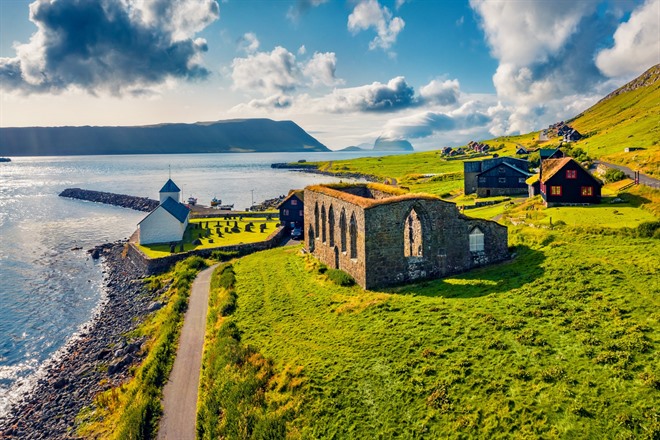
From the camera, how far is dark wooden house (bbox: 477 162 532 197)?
7050cm

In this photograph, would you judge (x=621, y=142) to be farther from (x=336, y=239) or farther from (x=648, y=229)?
(x=336, y=239)

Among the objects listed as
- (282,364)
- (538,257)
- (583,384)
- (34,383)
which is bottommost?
(34,383)

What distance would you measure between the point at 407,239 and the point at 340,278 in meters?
7.60

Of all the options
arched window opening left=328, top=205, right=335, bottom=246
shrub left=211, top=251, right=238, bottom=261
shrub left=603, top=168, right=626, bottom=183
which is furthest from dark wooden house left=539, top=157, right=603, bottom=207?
shrub left=211, top=251, right=238, bottom=261

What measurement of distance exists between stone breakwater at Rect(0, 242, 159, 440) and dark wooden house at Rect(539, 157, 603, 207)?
42.2m

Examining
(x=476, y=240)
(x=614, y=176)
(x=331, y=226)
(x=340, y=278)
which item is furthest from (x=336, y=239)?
(x=614, y=176)

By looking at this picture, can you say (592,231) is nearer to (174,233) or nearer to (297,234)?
(297,234)

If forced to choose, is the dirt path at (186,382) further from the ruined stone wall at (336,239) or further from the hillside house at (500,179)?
the hillside house at (500,179)

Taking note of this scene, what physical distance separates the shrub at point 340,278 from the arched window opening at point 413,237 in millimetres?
5071

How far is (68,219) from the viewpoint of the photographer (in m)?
102

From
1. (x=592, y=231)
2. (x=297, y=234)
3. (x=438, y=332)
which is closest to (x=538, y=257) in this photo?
A: (x=592, y=231)

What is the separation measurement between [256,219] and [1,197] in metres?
118

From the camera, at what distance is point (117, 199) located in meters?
129

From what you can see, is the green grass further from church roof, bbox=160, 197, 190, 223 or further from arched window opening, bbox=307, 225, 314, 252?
church roof, bbox=160, 197, 190, 223
